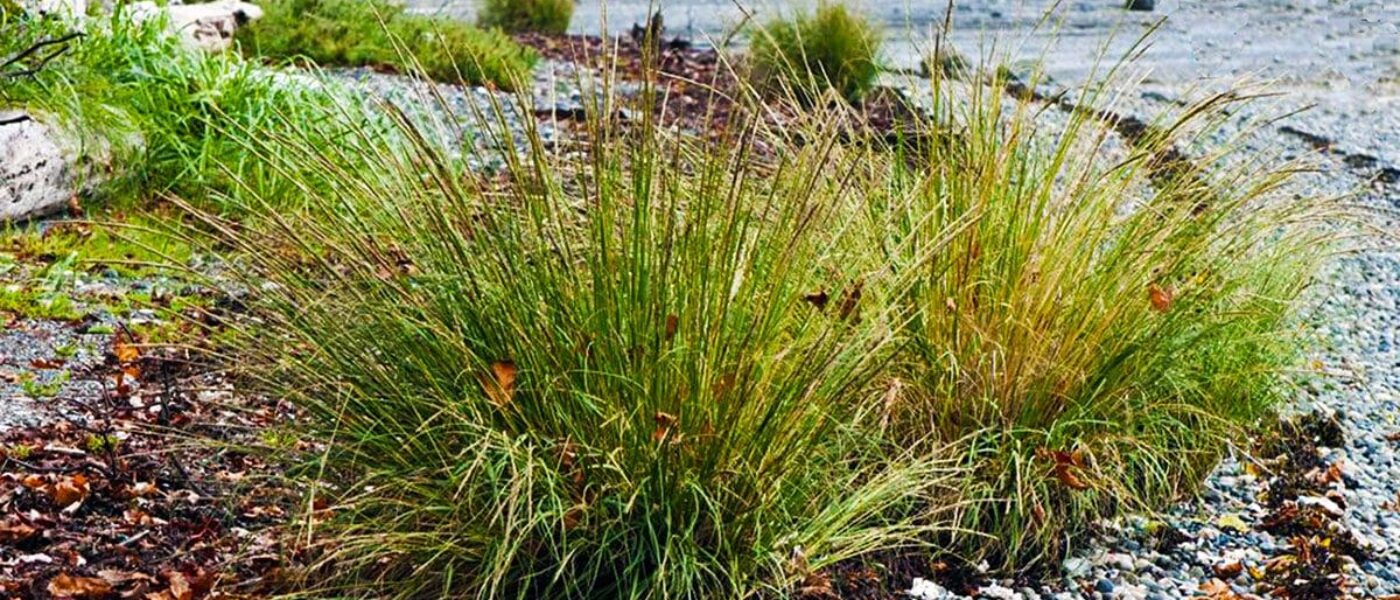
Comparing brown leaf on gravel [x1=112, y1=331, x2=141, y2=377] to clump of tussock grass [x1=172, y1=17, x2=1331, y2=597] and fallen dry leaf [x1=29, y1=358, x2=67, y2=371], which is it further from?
clump of tussock grass [x1=172, y1=17, x2=1331, y2=597]

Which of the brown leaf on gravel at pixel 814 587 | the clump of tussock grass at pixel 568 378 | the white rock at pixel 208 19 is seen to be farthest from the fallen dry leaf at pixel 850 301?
the white rock at pixel 208 19

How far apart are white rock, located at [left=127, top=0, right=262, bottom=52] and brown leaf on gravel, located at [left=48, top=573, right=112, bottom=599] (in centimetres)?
464

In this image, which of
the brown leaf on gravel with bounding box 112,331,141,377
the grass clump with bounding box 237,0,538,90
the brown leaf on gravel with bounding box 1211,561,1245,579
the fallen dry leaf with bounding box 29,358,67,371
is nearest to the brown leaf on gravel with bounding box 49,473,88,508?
the brown leaf on gravel with bounding box 112,331,141,377

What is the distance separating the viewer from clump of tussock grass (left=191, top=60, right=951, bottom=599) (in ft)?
8.92

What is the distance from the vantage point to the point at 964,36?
41.3ft

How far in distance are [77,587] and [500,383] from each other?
92 cm

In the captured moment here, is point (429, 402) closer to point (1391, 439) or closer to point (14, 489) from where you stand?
point (14, 489)

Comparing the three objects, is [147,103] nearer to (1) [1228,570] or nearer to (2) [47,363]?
(2) [47,363]

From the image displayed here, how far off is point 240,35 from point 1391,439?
6.34 meters

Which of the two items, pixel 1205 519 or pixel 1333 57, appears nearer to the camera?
pixel 1205 519

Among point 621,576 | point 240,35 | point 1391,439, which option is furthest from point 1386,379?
point 240,35

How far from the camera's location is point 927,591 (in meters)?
3.22

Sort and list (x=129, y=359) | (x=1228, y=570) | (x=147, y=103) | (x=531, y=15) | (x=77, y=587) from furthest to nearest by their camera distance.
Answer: (x=531, y=15)
(x=147, y=103)
(x=129, y=359)
(x=1228, y=570)
(x=77, y=587)

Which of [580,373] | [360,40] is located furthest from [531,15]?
[580,373]
